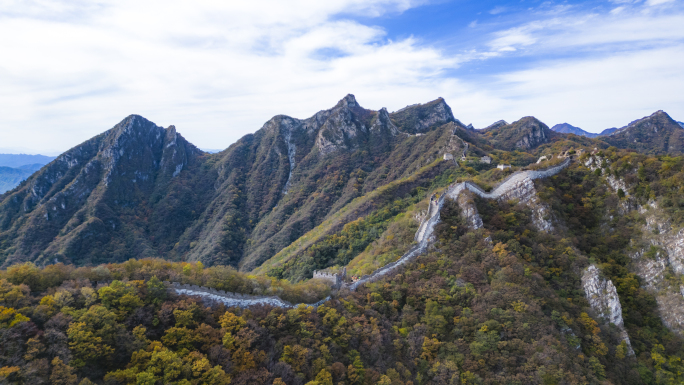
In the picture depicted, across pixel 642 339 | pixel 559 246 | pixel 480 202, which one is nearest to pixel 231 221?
A: pixel 480 202

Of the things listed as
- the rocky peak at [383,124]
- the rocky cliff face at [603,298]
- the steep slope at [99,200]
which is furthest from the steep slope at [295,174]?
the rocky cliff face at [603,298]

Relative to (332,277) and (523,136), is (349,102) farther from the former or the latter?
(332,277)

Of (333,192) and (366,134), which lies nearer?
(333,192)

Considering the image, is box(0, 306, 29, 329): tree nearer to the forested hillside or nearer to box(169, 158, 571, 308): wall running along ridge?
the forested hillside

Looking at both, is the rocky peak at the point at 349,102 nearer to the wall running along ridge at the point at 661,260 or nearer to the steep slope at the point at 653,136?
the steep slope at the point at 653,136

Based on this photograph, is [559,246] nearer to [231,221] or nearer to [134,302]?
[134,302]
